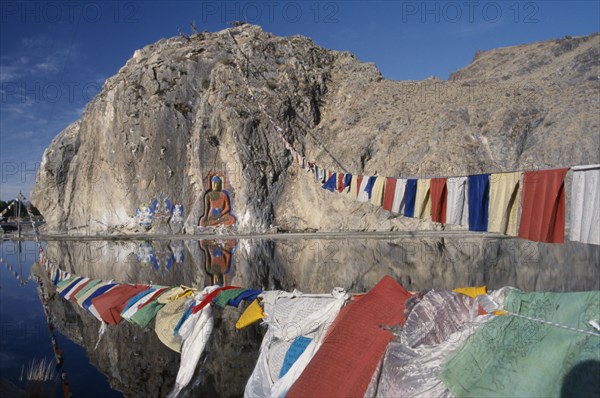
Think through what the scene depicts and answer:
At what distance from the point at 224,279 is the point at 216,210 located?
27.4m

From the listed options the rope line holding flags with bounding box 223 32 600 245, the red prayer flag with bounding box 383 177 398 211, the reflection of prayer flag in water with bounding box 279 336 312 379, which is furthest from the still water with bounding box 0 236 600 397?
the rope line holding flags with bounding box 223 32 600 245

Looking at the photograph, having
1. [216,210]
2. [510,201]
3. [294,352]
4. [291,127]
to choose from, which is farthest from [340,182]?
[291,127]

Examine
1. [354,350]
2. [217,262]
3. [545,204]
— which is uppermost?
[545,204]

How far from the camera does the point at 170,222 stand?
48625 millimetres

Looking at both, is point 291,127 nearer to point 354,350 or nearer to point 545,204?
point 545,204

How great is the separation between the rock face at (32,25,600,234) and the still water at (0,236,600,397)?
10.9 meters

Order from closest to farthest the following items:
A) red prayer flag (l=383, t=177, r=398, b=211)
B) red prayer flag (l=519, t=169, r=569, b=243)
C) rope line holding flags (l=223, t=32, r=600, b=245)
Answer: rope line holding flags (l=223, t=32, r=600, b=245) < red prayer flag (l=519, t=169, r=569, b=243) < red prayer flag (l=383, t=177, r=398, b=211)

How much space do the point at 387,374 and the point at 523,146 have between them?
38.4 meters

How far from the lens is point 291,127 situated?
50.4 metres

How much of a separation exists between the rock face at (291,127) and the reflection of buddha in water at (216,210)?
82 cm

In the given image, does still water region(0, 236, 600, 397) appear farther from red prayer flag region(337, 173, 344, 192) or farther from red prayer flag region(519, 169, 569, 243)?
red prayer flag region(519, 169, 569, 243)

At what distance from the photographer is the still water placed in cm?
1009

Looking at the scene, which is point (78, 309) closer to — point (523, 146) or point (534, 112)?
point (523, 146)

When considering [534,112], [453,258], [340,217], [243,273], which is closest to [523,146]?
[534,112]
